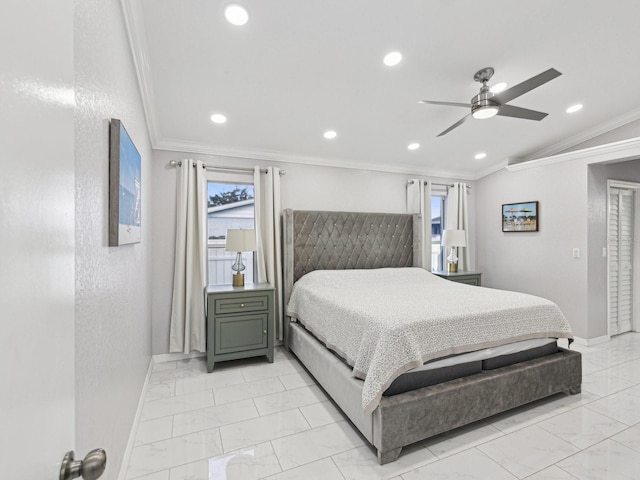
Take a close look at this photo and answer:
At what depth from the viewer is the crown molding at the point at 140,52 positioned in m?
1.80

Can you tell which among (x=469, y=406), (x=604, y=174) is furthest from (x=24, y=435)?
(x=604, y=174)

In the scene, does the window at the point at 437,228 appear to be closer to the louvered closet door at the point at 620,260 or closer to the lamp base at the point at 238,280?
the louvered closet door at the point at 620,260

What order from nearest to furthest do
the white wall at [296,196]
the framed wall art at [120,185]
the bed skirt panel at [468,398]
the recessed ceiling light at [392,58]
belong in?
1. the framed wall art at [120,185]
2. the bed skirt panel at [468,398]
3. the recessed ceiling light at [392,58]
4. the white wall at [296,196]

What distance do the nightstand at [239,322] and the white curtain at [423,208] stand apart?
2.45 meters

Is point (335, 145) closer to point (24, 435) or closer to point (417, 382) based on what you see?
point (417, 382)

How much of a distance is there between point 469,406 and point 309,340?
4.77ft

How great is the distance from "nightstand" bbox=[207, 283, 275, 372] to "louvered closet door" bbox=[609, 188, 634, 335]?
4508mm

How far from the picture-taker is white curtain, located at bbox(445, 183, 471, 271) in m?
5.10

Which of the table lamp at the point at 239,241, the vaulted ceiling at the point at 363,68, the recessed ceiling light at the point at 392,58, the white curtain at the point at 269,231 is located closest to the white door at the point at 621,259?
the vaulted ceiling at the point at 363,68

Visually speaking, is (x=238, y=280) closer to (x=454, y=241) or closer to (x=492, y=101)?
(x=492, y=101)

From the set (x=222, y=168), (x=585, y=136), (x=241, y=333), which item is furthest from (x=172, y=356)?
(x=585, y=136)

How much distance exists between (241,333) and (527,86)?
3284 mm

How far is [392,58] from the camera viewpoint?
2.55m

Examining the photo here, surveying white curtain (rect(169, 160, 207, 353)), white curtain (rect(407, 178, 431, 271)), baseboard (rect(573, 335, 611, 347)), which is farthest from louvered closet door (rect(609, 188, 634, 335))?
white curtain (rect(169, 160, 207, 353))
